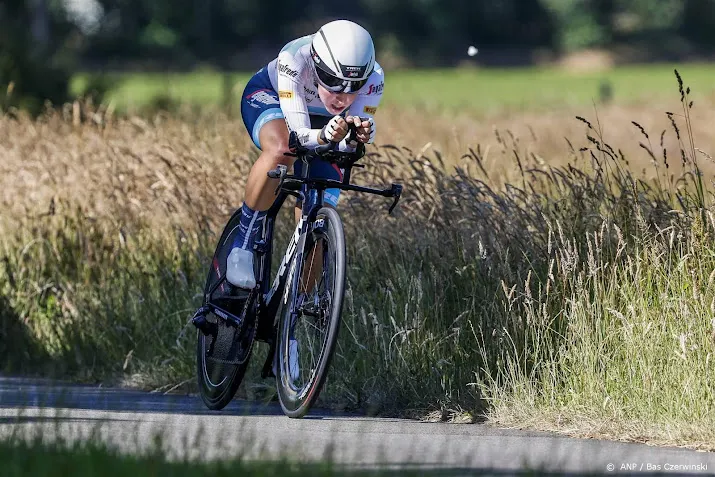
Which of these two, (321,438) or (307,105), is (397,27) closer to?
(307,105)

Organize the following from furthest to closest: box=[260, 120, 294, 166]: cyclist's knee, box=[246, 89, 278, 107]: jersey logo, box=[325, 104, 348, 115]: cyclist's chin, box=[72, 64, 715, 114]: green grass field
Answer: box=[72, 64, 715, 114]: green grass field, box=[246, 89, 278, 107]: jersey logo, box=[260, 120, 294, 166]: cyclist's knee, box=[325, 104, 348, 115]: cyclist's chin

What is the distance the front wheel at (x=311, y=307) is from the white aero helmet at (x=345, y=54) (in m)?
0.65

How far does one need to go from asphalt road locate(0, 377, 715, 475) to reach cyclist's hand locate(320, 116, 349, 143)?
1.36m

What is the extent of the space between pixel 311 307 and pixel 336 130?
35.1 inches

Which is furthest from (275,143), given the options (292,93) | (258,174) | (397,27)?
(397,27)

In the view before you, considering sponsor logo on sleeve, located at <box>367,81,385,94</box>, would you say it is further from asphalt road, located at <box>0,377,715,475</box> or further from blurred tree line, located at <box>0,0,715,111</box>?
blurred tree line, located at <box>0,0,715,111</box>

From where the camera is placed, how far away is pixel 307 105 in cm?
790

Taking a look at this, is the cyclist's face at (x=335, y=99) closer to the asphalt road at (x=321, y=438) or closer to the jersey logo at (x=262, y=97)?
the jersey logo at (x=262, y=97)

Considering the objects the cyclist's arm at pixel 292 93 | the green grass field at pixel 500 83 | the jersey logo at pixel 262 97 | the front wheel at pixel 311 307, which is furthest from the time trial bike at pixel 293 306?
the green grass field at pixel 500 83

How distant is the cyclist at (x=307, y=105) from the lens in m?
7.27

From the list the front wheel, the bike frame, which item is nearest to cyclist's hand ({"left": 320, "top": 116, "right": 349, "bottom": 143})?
the bike frame

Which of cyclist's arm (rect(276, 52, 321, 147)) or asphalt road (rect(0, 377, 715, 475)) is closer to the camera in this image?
asphalt road (rect(0, 377, 715, 475))

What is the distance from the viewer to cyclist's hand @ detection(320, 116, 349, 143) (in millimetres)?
7078

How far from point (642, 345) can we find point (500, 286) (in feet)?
3.65
